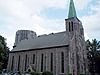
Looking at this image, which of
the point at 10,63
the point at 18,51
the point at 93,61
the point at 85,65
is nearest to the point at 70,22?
the point at 85,65

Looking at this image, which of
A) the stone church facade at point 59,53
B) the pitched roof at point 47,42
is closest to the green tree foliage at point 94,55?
the stone church facade at point 59,53

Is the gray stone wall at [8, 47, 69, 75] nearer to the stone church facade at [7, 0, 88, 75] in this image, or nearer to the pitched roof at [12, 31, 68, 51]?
the stone church facade at [7, 0, 88, 75]

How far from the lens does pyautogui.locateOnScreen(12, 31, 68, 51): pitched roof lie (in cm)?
5059

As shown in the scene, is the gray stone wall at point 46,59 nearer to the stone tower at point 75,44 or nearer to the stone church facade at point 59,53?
the stone church facade at point 59,53

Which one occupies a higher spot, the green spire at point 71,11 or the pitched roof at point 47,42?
the green spire at point 71,11

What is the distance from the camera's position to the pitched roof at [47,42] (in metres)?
50.6

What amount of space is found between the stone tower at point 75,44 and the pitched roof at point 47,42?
2505 millimetres

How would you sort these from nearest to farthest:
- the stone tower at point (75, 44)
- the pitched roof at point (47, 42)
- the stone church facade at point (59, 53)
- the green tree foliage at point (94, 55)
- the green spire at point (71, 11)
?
the stone tower at point (75, 44)
the stone church facade at point (59, 53)
the pitched roof at point (47, 42)
the green spire at point (71, 11)
the green tree foliage at point (94, 55)

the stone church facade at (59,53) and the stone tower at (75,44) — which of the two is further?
the stone church facade at (59,53)

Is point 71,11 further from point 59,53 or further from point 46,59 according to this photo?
point 46,59

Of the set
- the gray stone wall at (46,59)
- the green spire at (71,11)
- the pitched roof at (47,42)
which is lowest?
the gray stone wall at (46,59)

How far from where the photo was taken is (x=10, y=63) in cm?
5997

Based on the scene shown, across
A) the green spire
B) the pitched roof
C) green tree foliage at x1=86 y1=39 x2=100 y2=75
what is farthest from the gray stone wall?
green tree foliage at x1=86 y1=39 x2=100 y2=75

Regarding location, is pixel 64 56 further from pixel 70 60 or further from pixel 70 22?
pixel 70 22
